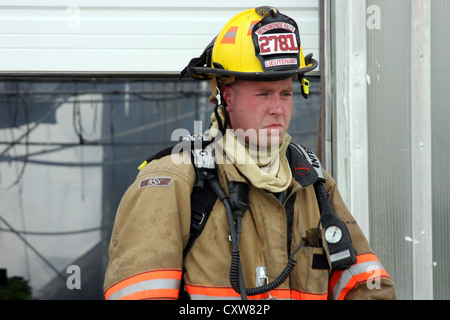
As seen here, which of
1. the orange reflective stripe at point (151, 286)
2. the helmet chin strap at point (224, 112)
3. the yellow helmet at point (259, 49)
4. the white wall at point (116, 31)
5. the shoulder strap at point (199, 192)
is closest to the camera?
the orange reflective stripe at point (151, 286)

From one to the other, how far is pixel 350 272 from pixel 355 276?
0.03 meters

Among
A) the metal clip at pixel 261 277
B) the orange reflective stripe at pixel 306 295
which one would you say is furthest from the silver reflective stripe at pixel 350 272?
the metal clip at pixel 261 277

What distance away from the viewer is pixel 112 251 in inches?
78.5

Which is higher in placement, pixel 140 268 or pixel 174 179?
pixel 174 179

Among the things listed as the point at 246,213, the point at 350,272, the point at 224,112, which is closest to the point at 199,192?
the point at 246,213

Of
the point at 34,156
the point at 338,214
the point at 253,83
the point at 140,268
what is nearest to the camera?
the point at 140,268

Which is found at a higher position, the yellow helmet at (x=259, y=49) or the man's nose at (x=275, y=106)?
the yellow helmet at (x=259, y=49)

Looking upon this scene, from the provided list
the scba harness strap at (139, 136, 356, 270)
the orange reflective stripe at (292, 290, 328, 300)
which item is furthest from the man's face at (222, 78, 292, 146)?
the orange reflective stripe at (292, 290, 328, 300)

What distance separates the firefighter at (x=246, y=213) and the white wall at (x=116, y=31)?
5.52 ft

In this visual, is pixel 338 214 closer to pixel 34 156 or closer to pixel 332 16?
pixel 332 16

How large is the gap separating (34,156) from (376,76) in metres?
3.51

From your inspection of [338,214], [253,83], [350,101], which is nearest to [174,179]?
[253,83]

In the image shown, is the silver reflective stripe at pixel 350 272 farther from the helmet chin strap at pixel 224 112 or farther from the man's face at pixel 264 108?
the helmet chin strap at pixel 224 112

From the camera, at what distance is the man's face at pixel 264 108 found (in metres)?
2.15
